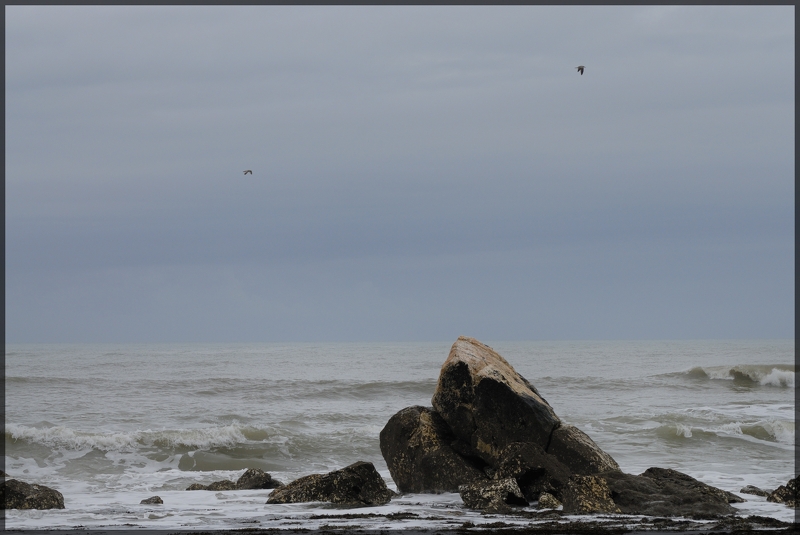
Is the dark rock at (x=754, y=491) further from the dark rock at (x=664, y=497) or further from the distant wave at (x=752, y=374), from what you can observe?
the distant wave at (x=752, y=374)

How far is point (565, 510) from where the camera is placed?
11.2 meters

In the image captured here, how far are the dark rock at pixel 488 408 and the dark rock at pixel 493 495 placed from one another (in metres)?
1.48

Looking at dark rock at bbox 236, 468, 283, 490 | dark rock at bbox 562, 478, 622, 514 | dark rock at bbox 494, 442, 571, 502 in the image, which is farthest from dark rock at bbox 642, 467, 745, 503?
dark rock at bbox 236, 468, 283, 490

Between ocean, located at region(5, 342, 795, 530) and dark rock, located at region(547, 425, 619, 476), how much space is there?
5.67 ft

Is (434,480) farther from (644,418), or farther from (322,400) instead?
(322,400)

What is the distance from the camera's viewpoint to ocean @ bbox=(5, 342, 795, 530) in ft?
38.0

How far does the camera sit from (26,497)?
11.7 m

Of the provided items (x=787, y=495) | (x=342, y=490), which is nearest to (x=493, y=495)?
(x=342, y=490)

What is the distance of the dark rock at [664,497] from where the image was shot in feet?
35.9

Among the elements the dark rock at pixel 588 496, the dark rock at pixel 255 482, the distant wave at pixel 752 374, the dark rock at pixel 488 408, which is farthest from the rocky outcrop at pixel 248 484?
the distant wave at pixel 752 374

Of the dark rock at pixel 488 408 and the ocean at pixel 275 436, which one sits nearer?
the ocean at pixel 275 436

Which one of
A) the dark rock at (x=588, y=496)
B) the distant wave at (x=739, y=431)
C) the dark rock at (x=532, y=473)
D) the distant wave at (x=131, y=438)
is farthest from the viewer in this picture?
the distant wave at (x=739, y=431)

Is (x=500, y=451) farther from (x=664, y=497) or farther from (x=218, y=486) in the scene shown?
(x=218, y=486)

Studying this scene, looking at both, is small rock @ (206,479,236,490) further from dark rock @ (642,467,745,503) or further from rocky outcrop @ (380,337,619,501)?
dark rock @ (642,467,745,503)
